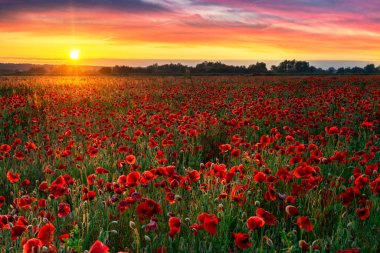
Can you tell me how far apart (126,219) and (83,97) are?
10.8m

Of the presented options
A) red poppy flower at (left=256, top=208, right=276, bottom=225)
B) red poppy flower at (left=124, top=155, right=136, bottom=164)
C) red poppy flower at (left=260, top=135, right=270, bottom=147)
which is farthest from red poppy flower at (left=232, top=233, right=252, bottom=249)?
red poppy flower at (left=260, top=135, right=270, bottom=147)

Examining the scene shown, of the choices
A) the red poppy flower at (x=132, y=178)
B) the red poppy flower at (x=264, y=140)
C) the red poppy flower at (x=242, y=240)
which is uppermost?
the red poppy flower at (x=264, y=140)

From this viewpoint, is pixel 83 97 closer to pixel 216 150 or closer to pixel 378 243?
pixel 216 150

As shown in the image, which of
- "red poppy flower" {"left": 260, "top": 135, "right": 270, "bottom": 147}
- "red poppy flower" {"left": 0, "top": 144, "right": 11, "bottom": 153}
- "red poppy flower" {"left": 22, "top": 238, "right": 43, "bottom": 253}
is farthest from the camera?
"red poppy flower" {"left": 260, "top": 135, "right": 270, "bottom": 147}

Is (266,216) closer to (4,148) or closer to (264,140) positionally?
(264,140)

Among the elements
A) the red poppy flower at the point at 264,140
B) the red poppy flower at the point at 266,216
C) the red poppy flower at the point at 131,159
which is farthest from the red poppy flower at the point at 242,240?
the red poppy flower at the point at 264,140

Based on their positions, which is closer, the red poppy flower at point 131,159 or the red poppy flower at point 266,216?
the red poppy flower at point 266,216

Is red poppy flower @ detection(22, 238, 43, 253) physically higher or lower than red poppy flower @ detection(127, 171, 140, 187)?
lower

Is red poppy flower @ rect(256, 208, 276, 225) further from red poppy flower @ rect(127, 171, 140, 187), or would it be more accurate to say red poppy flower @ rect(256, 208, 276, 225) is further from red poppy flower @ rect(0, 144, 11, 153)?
red poppy flower @ rect(0, 144, 11, 153)

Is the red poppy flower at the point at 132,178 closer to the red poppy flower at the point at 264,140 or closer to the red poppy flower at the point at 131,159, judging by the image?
the red poppy flower at the point at 131,159

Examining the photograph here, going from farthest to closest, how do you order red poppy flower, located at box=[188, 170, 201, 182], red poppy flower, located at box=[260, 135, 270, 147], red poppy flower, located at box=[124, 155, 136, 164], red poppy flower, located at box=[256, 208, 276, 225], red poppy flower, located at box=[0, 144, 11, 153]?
red poppy flower, located at box=[260, 135, 270, 147]
red poppy flower, located at box=[0, 144, 11, 153]
red poppy flower, located at box=[124, 155, 136, 164]
red poppy flower, located at box=[188, 170, 201, 182]
red poppy flower, located at box=[256, 208, 276, 225]

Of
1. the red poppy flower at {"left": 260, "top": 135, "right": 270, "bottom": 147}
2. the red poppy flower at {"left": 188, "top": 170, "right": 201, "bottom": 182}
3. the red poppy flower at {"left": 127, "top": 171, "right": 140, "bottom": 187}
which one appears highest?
the red poppy flower at {"left": 260, "top": 135, "right": 270, "bottom": 147}

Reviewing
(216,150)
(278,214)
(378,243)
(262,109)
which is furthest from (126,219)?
(262,109)

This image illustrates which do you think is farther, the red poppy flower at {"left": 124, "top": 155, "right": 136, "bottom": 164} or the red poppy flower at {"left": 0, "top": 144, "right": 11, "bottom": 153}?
the red poppy flower at {"left": 0, "top": 144, "right": 11, "bottom": 153}
